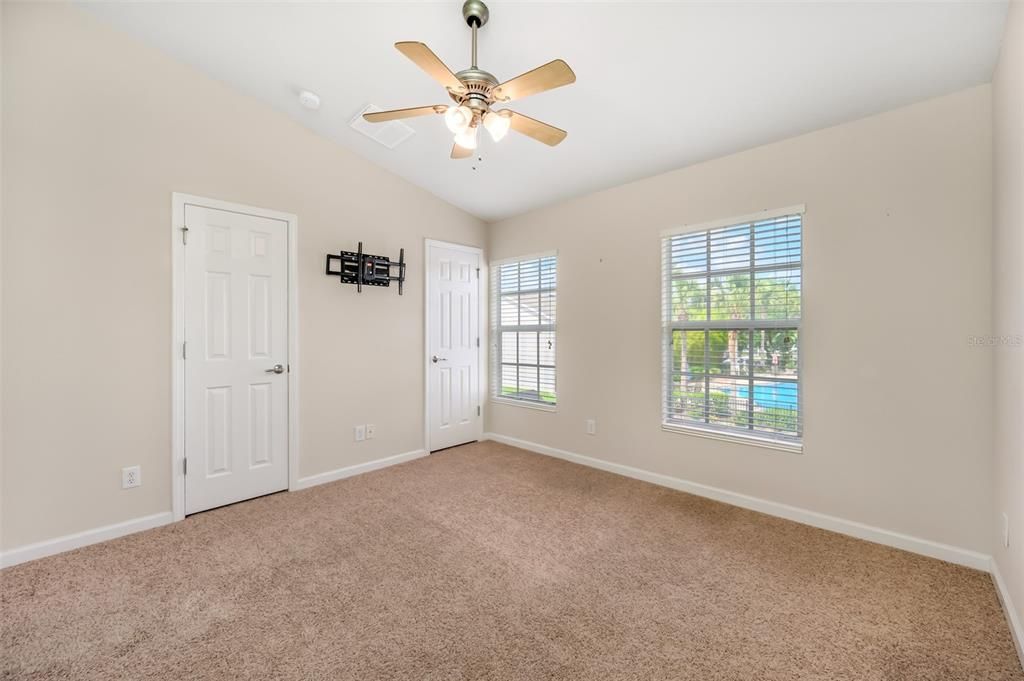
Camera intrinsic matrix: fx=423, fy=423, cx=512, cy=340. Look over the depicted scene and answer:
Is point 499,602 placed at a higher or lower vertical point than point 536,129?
lower

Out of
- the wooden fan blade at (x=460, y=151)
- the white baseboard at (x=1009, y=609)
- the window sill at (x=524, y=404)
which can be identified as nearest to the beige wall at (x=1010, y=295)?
the white baseboard at (x=1009, y=609)

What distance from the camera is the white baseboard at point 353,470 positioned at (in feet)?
11.3

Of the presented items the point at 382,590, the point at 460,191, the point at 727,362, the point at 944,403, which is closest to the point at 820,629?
the point at 944,403

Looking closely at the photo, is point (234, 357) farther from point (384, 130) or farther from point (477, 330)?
point (477, 330)

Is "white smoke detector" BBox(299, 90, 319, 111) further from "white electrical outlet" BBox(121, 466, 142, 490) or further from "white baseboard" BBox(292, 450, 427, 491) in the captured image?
"white baseboard" BBox(292, 450, 427, 491)

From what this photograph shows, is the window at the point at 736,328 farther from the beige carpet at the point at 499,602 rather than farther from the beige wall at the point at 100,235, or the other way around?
the beige wall at the point at 100,235

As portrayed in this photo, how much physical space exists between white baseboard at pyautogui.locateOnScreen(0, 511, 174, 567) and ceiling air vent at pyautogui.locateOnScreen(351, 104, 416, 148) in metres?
3.08

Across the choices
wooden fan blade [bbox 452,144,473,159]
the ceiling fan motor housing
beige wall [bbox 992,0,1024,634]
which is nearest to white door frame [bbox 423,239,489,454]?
wooden fan blade [bbox 452,144,473,159]

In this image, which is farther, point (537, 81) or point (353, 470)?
point (353, 470)

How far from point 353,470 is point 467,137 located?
2.95m

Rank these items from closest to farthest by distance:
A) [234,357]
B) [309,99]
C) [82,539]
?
1. [82,539]
2. [309,99]
3. [234,357]

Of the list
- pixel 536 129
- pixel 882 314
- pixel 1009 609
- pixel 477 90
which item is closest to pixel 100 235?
pixel 477 90

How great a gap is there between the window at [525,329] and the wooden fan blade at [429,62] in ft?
8.28

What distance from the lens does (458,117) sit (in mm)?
1922
